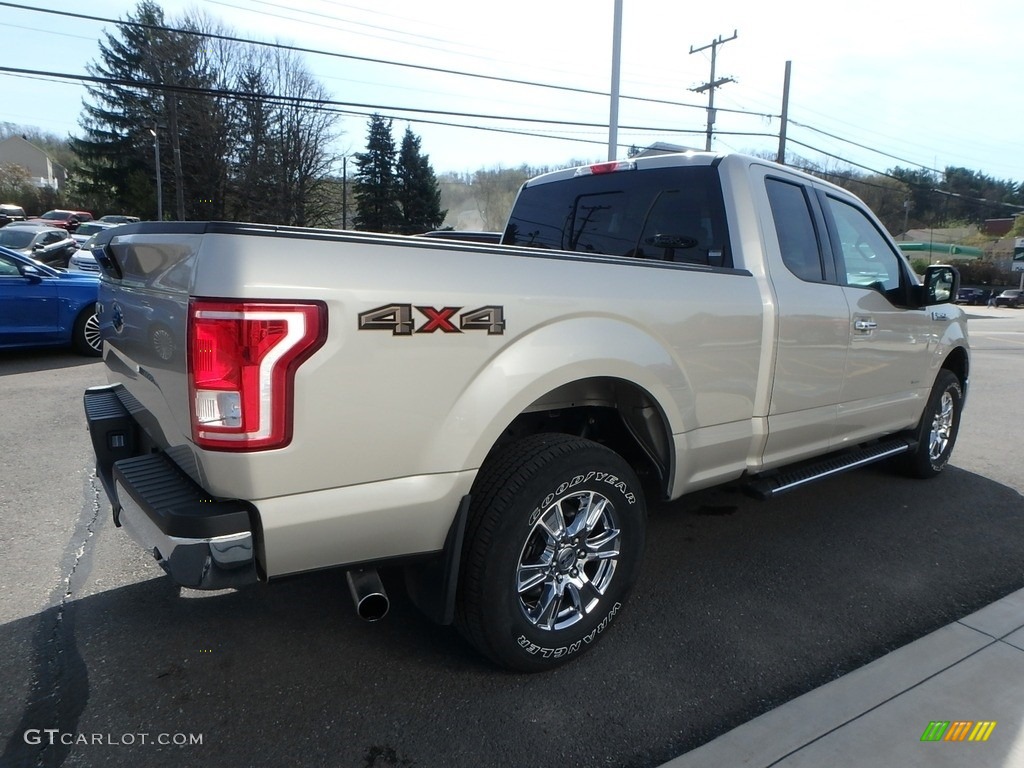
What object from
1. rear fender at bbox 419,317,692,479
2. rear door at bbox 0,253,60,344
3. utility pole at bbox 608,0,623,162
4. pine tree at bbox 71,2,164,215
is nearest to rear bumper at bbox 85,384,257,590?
rear fender at bbox 419,317,692,479

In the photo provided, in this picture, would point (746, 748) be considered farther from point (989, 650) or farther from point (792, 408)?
point (792, 408)

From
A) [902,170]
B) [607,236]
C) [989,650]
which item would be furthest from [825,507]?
[902,170]

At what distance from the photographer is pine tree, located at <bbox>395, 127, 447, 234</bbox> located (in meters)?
50.7

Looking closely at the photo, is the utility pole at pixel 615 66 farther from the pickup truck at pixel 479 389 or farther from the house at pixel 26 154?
the house at pixel 26 154

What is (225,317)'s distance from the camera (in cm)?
188

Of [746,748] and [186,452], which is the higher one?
[186,452]

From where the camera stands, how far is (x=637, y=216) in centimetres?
389

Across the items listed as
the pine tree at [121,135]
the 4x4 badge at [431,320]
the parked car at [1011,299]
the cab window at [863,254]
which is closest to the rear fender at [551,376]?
the 4x4 badge at [431,320]

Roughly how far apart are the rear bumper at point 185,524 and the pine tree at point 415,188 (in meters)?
49.4

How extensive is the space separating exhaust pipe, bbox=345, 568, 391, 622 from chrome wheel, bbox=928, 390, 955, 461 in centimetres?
443

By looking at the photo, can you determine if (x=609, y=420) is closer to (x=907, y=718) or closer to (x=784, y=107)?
(x=907, y=718)

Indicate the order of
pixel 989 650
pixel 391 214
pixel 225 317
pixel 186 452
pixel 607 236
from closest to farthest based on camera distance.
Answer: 1. pixel 225 317
2. pixel 186 452
3. pixel 989 650
4. pixel 607 236
5. pixel 391 214

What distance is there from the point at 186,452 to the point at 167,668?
3.44 ft

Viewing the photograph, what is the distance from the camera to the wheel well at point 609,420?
113 inches
